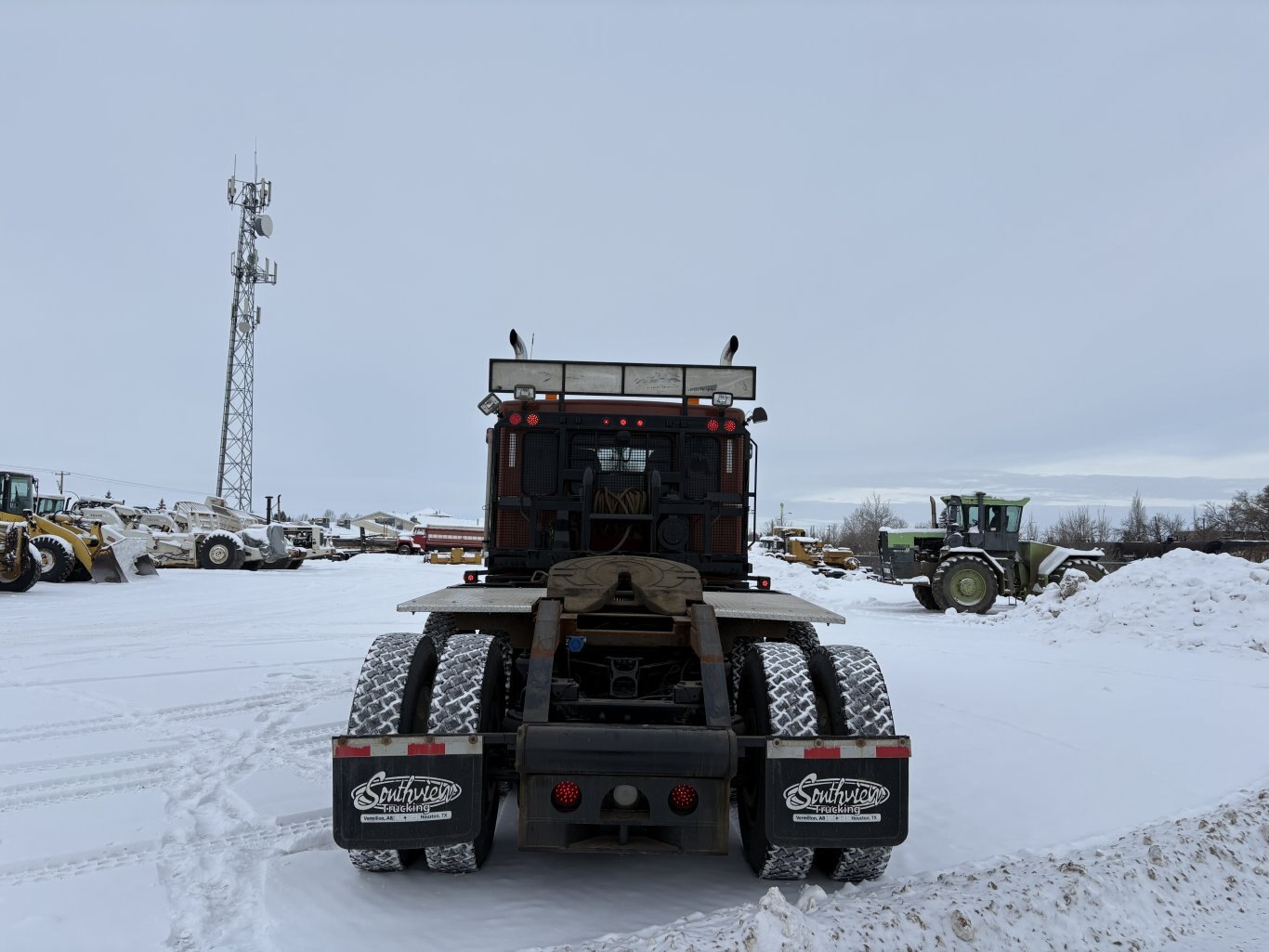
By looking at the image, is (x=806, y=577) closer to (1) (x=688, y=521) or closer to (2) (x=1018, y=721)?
(2) (x=1018, y=721)

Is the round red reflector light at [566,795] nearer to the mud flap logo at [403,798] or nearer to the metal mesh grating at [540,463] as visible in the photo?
the mud flap logo at [403,798]

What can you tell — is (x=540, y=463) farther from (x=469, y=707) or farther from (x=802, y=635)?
(x=469, y=707)

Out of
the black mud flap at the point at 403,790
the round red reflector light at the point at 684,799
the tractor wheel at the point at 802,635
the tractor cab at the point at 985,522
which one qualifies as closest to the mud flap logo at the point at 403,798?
the black mud flap at the point at 403,790

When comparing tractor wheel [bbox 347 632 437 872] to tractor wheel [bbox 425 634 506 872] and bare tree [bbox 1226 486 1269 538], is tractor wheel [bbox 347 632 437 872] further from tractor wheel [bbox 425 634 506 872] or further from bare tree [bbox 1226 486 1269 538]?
bare tree [bbox 1226 486 1269 538]

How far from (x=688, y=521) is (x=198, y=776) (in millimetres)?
3600

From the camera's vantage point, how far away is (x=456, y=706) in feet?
11.6

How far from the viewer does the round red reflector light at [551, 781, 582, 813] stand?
330 centimetres

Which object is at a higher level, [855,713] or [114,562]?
[855,713]

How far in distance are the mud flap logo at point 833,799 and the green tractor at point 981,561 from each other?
15.3 meters

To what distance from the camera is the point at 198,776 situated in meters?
4.95

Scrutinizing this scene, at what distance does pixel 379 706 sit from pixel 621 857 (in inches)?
60.3

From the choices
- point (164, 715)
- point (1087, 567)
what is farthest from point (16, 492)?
point (1087, 567)

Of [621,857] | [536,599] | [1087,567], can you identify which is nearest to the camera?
[621,857]

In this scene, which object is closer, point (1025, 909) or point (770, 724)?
point (1025, 909)
